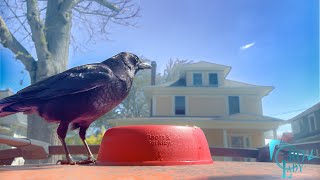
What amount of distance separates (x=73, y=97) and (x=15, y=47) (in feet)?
19.2

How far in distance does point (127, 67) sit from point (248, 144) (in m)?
17.7

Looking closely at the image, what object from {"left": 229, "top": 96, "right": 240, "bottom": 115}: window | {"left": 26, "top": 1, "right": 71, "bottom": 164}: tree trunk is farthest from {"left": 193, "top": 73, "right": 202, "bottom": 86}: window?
{"left": 26, "top": 1, "right": 71, "bottom": 164}: tree trunk

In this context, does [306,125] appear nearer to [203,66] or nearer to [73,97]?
[203,66]

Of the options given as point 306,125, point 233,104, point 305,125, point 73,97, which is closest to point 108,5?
point 73,97

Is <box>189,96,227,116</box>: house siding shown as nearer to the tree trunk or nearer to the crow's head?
the tree trunk

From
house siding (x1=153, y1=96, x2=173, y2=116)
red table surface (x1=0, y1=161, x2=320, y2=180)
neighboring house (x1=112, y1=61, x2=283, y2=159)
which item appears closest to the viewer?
red table surface (x1=0, y1=161, x2=320, y2=180)

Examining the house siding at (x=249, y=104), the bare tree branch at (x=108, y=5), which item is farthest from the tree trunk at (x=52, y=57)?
the house siding at (x=249, y=104)

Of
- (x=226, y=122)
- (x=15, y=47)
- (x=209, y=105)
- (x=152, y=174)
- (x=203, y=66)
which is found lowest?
(x=152, y=174)

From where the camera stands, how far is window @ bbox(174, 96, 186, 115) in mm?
18625

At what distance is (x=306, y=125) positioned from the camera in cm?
2353

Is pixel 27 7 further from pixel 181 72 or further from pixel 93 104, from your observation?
pixel 181 72

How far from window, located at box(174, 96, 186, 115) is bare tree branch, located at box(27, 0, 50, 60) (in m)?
11.9

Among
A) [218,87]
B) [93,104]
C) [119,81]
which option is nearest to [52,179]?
[93,104]

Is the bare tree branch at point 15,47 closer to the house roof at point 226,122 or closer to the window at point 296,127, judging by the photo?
the house roof at point 226,122
